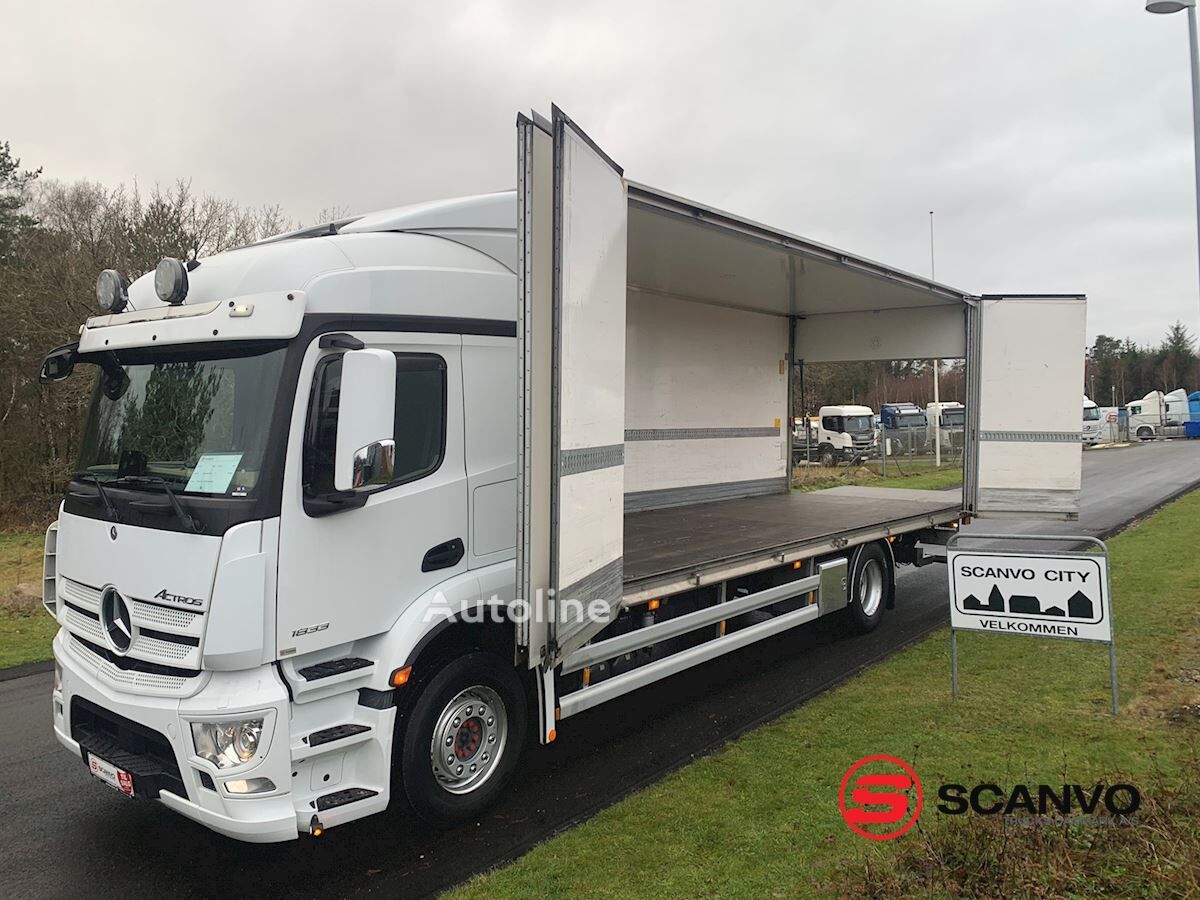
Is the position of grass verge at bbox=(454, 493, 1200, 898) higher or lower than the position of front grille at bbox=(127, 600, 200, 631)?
lower

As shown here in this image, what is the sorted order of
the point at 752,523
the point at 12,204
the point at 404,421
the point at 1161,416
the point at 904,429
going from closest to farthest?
1. the point at 404,421
2. the point at 752,523
3. the point at 12,204
4. the point at 904,429
5. the point at 1161,416

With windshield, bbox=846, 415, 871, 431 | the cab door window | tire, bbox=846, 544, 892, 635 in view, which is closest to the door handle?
the cab door window

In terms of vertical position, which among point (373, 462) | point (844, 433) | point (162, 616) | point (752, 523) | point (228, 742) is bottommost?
point (228, 742)

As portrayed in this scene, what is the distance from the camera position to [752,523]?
778cm

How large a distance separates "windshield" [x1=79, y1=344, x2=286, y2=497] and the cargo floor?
2247 mm

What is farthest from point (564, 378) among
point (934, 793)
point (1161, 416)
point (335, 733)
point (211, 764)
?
point (1161, 416)

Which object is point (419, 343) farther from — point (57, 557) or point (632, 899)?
point (632, 899)

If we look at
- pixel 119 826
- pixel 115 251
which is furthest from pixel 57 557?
pixel 115 251

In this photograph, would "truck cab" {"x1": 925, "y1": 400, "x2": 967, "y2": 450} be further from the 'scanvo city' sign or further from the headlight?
the headlight

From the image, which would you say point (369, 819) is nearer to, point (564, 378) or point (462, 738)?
point (462, 738)

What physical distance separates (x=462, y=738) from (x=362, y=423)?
1.73m

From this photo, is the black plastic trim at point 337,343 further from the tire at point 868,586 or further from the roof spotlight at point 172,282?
the tire at point 868,586

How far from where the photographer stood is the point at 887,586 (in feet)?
26.6

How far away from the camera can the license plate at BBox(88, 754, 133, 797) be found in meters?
3.54
